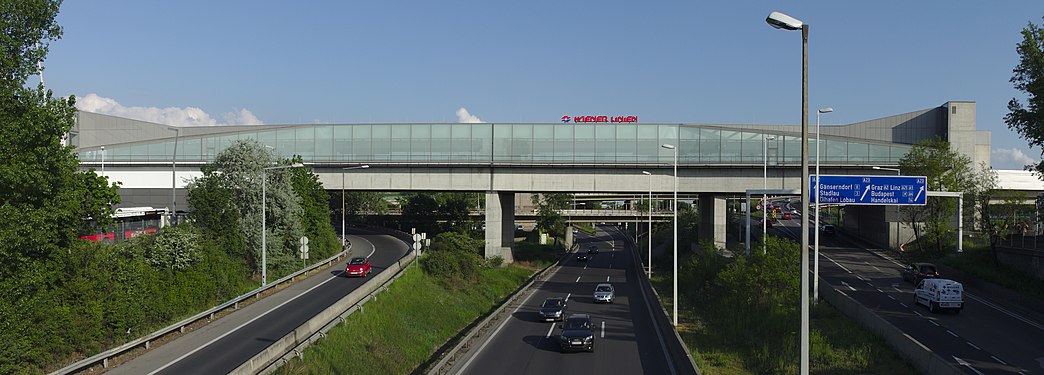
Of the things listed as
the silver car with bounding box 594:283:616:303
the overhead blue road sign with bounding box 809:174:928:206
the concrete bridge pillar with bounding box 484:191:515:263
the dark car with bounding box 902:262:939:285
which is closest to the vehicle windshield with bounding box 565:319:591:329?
the silver car with bounding box 594:283:616:303

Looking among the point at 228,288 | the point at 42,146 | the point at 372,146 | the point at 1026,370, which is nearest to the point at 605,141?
the point at 372,146

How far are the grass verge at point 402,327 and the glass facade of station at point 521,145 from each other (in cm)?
1282

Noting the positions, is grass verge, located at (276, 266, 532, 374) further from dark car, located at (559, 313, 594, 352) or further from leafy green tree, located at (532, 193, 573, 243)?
leafy green tree, located at (532, 193, 573, 243)

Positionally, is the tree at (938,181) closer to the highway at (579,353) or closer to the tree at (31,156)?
the highway at (579,353)

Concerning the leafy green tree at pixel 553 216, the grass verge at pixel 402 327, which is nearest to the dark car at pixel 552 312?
the grass verge at pixel 402 327

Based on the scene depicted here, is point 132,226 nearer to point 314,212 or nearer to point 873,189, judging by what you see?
point 314,212

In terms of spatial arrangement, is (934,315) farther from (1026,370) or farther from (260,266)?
(260,266)

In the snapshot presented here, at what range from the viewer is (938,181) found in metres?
61.0

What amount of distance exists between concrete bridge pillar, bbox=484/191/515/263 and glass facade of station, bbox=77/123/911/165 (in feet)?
14.0

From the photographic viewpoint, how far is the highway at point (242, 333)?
25312 millimetres

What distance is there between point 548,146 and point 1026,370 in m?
43.9

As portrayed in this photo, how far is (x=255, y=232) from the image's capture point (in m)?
48.5

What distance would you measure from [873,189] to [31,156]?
46716 mm

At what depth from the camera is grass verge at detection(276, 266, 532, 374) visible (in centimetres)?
2878
